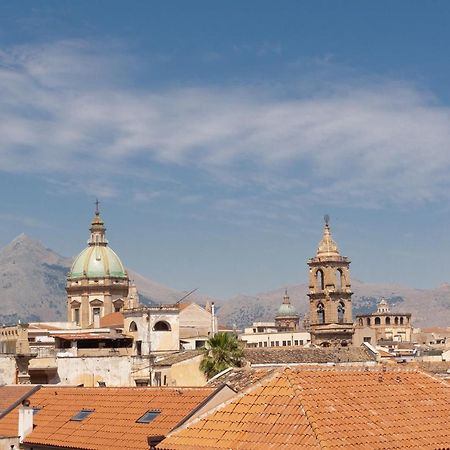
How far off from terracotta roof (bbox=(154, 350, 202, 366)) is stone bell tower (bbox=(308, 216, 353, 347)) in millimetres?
29930

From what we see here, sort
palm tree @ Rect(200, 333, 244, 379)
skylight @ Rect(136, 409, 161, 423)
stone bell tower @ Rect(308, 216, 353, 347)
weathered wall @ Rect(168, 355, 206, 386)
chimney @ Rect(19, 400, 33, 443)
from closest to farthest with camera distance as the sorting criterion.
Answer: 1. skylight @ Rect(136, 409, 161, 423)
2. chimney @ Rect(19, 400, 33, 443)
3. palm tree @ Rect(200, 333, 244, 379)
4. weathered wall @ Rect(168, 355, 206, 386)
5. stone bell tower @ Rect(308, 216, 353, 347)

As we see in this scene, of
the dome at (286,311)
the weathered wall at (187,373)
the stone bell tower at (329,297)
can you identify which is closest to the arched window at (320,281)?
the stone bell tower at (329,297)

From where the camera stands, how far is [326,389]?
30.5 metres

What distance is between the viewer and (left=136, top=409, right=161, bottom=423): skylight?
36250 millimetres

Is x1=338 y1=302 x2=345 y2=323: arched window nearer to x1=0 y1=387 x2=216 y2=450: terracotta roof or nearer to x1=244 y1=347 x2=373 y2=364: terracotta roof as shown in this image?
x1=244 y1=347 x2=373 y2=364: terracotta roof

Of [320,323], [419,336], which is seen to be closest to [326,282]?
[320,323]

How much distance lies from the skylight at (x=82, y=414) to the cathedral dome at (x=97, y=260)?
75996mm

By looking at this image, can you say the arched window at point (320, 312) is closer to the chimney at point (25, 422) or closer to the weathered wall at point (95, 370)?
the weathered wall at point (95, 370)

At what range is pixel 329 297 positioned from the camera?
10375cm

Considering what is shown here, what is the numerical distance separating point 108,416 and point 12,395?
949 centimetres

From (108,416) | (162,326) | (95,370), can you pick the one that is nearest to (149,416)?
(108,416)

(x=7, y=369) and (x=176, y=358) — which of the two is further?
(x=176, y=358)

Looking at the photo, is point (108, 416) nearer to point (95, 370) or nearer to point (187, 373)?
point (187, 373)

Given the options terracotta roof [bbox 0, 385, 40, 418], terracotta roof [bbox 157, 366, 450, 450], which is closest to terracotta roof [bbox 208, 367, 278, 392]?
terracotta roof [bbox 157, 366, 450, 450]
